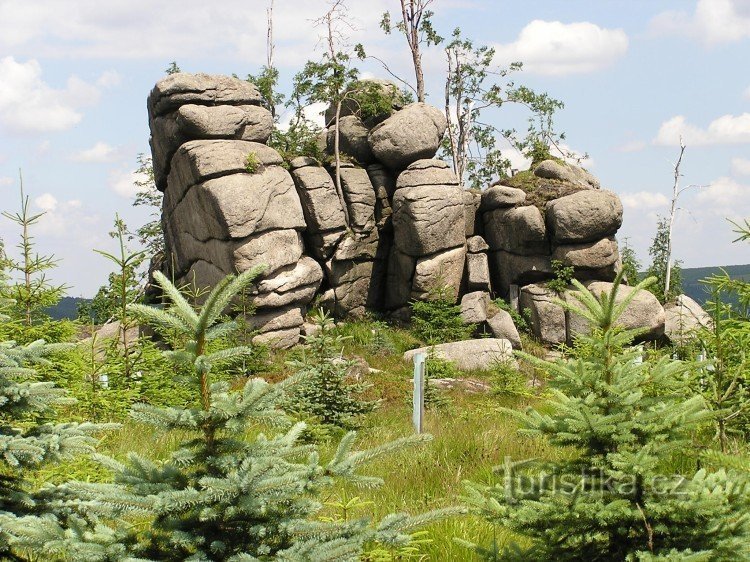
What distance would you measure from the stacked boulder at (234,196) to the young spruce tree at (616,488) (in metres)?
17.0

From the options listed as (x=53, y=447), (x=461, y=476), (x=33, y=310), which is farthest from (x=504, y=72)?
(x=53, y=447)

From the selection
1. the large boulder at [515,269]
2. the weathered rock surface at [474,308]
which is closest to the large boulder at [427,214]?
the weathered rock surface at [474,308]

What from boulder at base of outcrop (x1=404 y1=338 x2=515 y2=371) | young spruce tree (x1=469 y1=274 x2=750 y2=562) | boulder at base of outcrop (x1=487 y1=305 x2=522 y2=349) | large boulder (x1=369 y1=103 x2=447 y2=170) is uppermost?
large boulder (x1=369 y1=103 x2=447 y2=170)

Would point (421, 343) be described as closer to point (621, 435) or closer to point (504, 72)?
point (504, 72)

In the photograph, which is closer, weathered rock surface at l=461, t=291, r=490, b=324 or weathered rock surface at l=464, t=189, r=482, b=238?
weathered rock surface at l=461, t=291, r=490, b=324

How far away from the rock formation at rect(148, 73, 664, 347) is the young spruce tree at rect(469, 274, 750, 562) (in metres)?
17.0

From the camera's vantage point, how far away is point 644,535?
11.7 feet

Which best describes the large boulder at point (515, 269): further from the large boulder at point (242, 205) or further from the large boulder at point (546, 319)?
the large boulder at point (242, 205)

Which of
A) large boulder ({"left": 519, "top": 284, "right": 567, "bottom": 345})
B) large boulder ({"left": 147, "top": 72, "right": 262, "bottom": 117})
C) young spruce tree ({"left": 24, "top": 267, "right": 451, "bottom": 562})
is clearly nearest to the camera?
young spruce tree ({"left": 24, "top": 267, "right": 451, "bottom": 562})

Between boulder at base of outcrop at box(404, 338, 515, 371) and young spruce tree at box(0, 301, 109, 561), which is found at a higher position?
young spruce tree at box(0, 301, 109, 561)

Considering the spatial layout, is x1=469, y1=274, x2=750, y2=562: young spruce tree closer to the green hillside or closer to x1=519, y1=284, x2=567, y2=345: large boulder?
the green hillside

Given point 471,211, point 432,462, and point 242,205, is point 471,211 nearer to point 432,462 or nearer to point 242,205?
point 242,205

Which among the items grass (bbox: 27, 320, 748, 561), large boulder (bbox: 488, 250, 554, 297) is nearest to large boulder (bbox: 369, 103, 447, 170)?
large boulder (bbox: 488, 250, 554, 297)

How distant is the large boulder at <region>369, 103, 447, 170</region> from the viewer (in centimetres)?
2400
